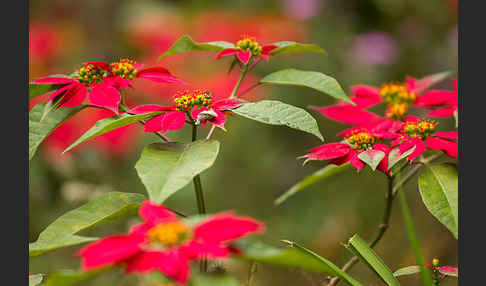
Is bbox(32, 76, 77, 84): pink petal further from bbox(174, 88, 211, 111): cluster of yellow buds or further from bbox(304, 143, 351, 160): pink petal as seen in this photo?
bbox(304, 143, 351, 160): pink petal

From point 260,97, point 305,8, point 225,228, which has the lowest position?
point 260,97

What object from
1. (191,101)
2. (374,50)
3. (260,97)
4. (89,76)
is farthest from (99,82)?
(374,50)

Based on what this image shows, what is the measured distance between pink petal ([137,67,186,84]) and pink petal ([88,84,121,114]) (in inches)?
2.1

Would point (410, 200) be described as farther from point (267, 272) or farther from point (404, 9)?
point (404, 9)

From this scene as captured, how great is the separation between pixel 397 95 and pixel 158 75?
30 centimetres

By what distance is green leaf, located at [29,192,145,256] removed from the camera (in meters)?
0.47

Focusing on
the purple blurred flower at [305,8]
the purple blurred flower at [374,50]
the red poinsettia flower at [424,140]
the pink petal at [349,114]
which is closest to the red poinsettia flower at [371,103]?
the pink petal at [349,114]

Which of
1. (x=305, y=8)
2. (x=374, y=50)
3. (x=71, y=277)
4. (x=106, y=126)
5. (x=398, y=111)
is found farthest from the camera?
(x=305, y=8)

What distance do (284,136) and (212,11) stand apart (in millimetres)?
724

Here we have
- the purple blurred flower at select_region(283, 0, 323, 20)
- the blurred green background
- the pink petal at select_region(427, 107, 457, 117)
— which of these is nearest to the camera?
the pink petal at select_region(427, 107, 457, 117)

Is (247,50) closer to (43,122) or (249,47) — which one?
(249,47)

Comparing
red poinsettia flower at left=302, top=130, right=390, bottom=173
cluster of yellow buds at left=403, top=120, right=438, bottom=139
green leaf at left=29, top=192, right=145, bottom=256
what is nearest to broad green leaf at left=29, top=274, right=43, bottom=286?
green leaf at left=29, top=192, right=145, bottom=256

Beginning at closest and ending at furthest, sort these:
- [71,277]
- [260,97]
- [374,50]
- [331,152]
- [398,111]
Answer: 1. [71,277]
2. [331,152]
3. [398,111]
4. [260,97]
5. [374,50]

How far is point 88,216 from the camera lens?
491 mm
